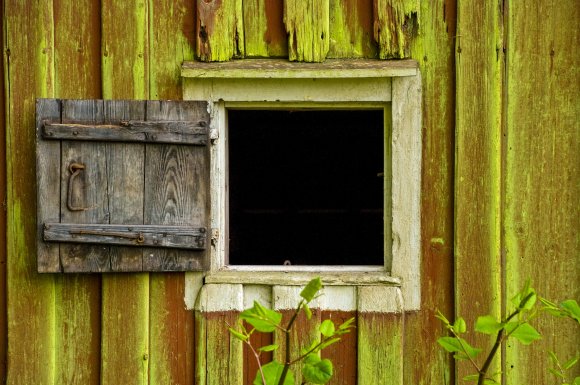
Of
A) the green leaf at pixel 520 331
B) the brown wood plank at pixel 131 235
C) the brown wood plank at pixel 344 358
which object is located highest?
the brown wood plank at pixel 131 235

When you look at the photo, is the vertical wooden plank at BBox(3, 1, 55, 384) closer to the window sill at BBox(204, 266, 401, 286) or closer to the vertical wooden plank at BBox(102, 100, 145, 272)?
the vertical wooden plank at BBox(102, 100, 145, 272)

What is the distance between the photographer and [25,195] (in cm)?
323

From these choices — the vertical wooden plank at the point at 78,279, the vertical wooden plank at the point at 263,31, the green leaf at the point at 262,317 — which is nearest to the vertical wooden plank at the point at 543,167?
the vertical wooden plank at the point at 263,31

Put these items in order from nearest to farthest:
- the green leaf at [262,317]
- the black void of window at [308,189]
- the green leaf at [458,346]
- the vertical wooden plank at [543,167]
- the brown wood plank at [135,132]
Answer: the green leaf at [262,317] → the green leaf at [458,346] → the brown wood plank at [135,132] → the vertical wooden plank at [543,167] → the black void of window at [308,189]

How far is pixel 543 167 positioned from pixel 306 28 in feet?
4.05

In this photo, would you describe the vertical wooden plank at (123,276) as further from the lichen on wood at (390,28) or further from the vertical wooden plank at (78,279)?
the lichen on wood at (390,28)

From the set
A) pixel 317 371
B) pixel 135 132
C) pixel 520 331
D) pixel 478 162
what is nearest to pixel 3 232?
pixel 135 132

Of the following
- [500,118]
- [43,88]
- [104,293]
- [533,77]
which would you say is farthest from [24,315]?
[533,77]

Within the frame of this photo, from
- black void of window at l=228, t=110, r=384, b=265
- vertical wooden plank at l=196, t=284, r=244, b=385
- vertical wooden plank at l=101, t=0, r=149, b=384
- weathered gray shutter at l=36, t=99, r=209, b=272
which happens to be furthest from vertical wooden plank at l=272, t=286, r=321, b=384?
black void of window at l=228, t=110, r=384, b=265

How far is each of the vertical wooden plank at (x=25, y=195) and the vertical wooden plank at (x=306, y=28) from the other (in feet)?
3.57

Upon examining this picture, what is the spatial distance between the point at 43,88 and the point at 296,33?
1175 mm

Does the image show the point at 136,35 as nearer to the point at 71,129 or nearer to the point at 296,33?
the point at 71,129

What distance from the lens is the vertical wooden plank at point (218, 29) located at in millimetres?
3182

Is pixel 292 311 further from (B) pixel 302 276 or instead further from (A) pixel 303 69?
(A) pixel 303 69
